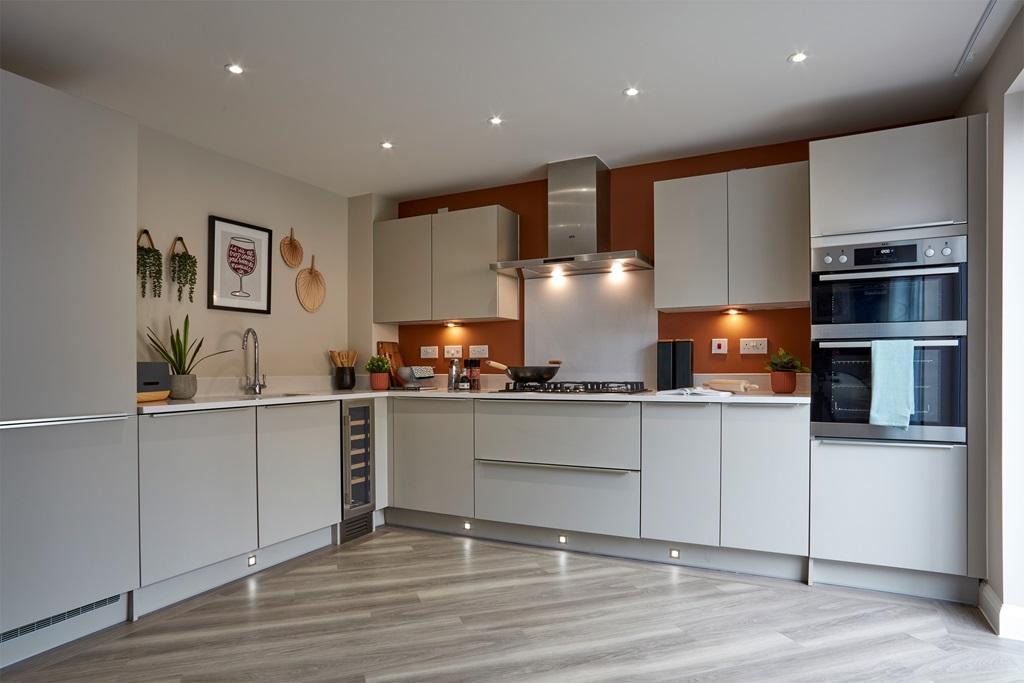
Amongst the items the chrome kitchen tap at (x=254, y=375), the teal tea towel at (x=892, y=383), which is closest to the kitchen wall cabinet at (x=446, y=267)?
the chrome kitchen tap at (x=254, y=375)

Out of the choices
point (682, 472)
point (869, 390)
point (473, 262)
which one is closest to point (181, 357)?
point (473, 262)

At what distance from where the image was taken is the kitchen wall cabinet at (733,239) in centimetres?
336

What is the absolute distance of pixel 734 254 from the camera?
350 centimetres

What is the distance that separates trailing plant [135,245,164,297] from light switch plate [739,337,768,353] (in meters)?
3.43

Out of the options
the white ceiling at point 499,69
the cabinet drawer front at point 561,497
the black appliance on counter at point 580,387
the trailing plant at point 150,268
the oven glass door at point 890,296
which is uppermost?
the white ceiling at point 499,69

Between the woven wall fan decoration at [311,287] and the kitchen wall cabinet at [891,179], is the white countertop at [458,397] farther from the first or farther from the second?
the kitchen wall cabinet at [891,179]

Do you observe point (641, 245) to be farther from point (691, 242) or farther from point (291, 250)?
point (291, 250)

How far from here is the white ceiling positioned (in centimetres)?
232

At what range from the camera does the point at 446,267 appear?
4.47 meters

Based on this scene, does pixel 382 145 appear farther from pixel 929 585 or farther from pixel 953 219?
pixel 929 585

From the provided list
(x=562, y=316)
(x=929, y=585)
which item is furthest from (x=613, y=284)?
(x=929, y=585)

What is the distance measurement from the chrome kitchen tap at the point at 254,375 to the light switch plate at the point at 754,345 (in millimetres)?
3044

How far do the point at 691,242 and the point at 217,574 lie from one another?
3184 mm

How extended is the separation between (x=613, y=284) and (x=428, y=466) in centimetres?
177
